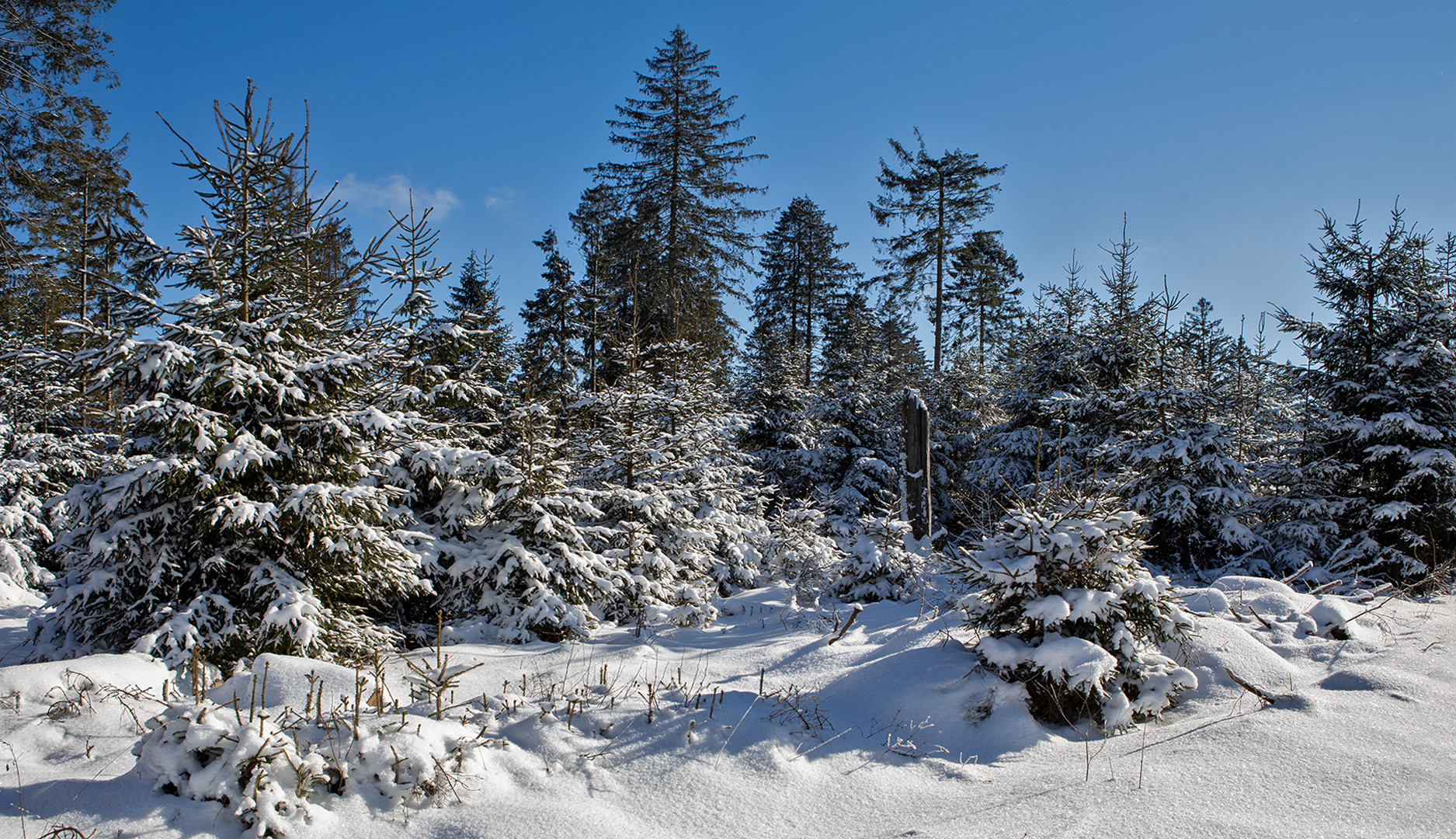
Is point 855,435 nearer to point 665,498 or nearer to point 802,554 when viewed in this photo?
point 802,554

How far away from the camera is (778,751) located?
3.65 metres

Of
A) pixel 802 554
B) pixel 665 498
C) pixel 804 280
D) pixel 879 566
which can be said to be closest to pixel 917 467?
pixel 802 554

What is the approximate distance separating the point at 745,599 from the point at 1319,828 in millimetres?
6707

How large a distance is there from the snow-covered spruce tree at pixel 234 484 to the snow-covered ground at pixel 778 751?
742 mm

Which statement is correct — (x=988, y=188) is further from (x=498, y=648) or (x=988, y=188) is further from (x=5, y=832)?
(x=5, y=832)

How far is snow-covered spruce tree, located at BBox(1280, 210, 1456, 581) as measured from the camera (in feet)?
31.4

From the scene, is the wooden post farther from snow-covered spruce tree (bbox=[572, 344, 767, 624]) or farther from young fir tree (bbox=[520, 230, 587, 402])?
young fir tree (bbox=[520, 230, 587, 402])

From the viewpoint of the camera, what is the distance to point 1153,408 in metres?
11.9

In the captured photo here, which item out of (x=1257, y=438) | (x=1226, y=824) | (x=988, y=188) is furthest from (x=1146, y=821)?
(x=988, y=188)

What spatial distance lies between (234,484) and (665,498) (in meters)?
4.62

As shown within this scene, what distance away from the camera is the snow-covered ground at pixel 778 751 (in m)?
2.78

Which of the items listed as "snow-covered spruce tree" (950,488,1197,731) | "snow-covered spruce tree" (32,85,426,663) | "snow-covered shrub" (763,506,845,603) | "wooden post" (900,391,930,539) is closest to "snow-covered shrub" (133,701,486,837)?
"snow-covered spruce tree" (32,85,426,663)

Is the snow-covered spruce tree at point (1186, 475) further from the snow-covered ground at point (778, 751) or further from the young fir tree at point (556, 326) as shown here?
the young fir tree at point (556, 326)

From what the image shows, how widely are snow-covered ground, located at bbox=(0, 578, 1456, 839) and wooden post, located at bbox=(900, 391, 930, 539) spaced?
5.62 m
